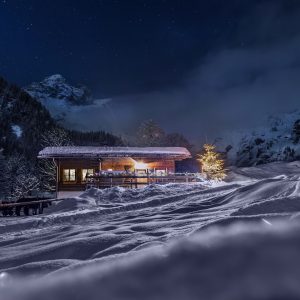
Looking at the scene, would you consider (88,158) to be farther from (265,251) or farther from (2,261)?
(265,251)

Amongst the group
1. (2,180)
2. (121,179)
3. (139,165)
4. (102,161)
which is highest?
(102,161)

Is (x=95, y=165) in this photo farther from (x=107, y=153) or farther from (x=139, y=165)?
(x=139, y=165)

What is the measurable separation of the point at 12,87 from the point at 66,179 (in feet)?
286

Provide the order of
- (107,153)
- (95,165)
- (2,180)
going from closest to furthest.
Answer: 1. (107,153)
2. (95,165)
3. (2,180)

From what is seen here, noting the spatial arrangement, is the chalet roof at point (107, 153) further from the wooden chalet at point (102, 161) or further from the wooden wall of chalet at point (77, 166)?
the wooden wall of chalet at point (77, 166)

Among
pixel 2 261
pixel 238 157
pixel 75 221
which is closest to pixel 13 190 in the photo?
pixel 75 221

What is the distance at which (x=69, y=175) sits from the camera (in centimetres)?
2747

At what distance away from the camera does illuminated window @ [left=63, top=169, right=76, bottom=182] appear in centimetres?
2734

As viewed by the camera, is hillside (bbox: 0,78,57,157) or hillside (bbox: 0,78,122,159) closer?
hillside (bbox: 0,78,57,157)

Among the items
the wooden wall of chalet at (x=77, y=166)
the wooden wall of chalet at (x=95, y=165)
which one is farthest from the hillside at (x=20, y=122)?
the wooden wall of chalet at (x=95, y=165)

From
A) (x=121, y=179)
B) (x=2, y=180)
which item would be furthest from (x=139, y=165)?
(x=2, y=180)

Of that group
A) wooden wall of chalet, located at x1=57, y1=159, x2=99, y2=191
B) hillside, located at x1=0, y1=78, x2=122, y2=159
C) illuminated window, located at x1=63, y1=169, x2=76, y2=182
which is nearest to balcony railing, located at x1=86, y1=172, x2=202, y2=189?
wooden wall of chalet, located at x1=57, y1=159, x2=99, y2=191

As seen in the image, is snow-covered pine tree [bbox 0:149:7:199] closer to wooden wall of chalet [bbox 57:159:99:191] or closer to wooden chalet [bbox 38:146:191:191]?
wooden chalet [bbox 38:146:191:191]

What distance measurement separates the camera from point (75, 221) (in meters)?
7.41
